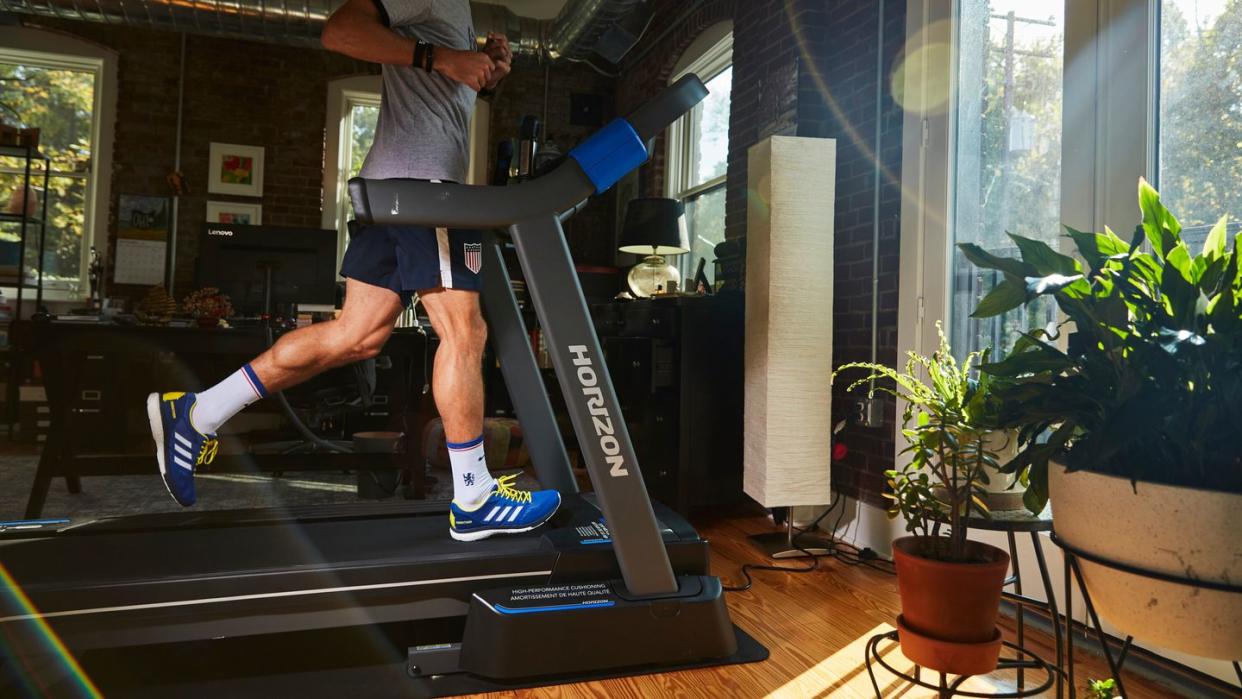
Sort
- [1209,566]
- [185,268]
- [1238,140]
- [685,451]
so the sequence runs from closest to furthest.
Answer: [1209,566] < [1238,140] < [685,451] < [185,268]

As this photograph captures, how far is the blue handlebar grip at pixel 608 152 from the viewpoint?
148cm

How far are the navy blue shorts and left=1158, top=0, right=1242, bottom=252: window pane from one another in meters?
1.65

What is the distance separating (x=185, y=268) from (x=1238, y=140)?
623cm

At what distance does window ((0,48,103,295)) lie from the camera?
558cm

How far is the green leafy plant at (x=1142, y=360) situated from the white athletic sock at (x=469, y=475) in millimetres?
1168

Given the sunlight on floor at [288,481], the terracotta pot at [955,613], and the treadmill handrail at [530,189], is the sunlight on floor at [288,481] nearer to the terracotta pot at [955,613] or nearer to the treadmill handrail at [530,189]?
the treadmill handrail at [530,189]

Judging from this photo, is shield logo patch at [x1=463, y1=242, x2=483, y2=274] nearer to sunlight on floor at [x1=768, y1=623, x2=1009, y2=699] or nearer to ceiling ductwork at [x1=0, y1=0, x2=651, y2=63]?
sunlight on floor at [x1=768, y1=623, x2=1009, y2=699]

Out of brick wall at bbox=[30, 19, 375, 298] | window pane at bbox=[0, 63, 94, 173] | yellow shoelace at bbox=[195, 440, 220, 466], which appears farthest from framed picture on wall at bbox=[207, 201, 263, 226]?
yellow shoelace at bbox=[195, 440, 220, 466]

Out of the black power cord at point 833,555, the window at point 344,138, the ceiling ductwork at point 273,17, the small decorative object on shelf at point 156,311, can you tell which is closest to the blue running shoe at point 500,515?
the black power cord at point 833,555

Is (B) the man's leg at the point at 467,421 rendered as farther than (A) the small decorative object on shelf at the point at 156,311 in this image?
No

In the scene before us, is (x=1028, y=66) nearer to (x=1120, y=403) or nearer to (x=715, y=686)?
(x=1120, y=403)

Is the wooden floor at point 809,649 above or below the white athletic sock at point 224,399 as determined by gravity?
below

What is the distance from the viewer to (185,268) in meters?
5.69

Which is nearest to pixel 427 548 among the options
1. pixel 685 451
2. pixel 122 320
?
pixel 685 451
